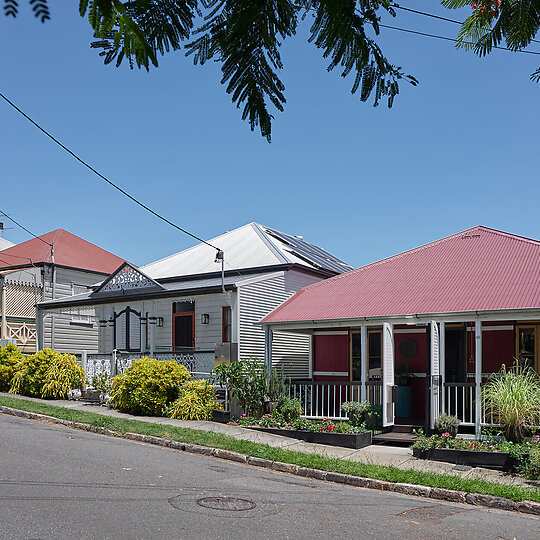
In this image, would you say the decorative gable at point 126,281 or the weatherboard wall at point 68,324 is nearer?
the decorative gable at point 126,281

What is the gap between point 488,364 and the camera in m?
15.9

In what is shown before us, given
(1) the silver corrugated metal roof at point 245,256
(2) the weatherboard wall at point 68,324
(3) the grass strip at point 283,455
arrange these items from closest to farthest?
1. (3) the grass strip at point 283,455
2. (1) the silver corrugated metal roof at point 245,256
3. (2) the weatherboard wall at point 68,324

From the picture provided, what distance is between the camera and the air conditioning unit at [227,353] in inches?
650

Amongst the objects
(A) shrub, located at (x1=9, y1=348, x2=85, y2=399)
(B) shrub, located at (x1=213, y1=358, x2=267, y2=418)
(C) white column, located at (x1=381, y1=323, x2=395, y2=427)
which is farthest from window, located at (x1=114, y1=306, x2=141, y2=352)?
(C) white column, located at (x1=381, y1=323, x2=395, y2=427)

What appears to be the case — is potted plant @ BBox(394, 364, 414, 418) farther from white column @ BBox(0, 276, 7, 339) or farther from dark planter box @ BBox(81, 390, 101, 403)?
white column @ BBox(0, 276, 7, 339)

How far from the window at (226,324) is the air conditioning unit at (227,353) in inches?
153

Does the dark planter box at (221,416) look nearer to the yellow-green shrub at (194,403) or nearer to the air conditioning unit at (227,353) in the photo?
the yellow-green shrub at (194,403)

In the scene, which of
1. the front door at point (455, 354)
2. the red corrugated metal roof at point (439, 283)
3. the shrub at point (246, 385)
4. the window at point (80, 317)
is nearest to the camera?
the red corrugated metal roof at point (439, 283)

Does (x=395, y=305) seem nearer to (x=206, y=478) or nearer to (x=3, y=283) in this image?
(x=206, y=478)

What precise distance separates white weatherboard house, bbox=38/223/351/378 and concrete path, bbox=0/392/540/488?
7.38 feet

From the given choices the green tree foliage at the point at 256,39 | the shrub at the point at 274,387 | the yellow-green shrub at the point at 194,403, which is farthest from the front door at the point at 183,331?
the green tree foliage at the point at 256,39

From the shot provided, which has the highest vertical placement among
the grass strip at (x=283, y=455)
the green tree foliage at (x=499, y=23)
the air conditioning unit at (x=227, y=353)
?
the green tree foliage at (x=499, y=23)

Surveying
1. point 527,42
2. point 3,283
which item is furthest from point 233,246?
point 527,42

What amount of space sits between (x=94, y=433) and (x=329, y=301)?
6.82 metres
